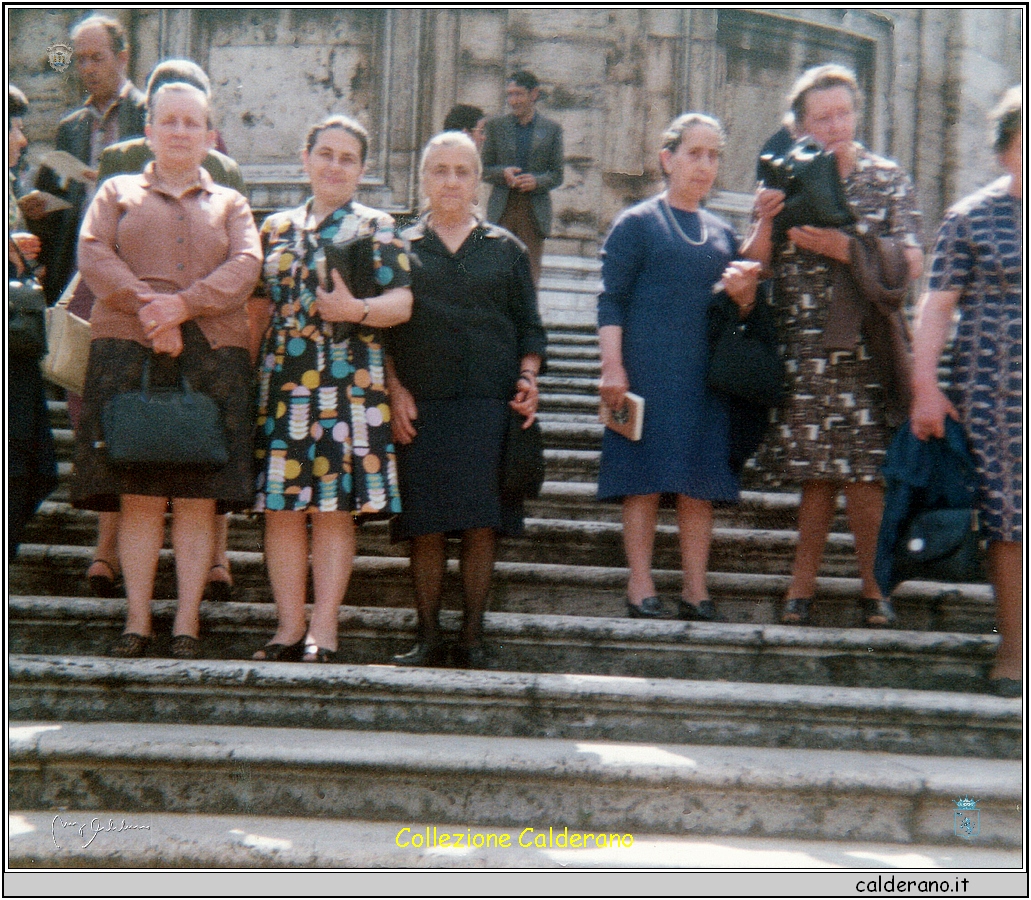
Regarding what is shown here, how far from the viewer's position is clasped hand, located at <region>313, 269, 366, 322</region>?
352 cm

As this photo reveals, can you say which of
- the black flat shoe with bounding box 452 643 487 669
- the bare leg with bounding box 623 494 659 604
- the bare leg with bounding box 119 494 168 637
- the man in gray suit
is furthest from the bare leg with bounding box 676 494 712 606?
the man in gray suit

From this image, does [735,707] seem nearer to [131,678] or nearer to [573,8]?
[131,678]

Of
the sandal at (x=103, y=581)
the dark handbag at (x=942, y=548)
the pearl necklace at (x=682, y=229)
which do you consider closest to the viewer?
the dark handbag at (x=942, y=548)

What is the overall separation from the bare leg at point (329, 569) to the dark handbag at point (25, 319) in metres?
1.04

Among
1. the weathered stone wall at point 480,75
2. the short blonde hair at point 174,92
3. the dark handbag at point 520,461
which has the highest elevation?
the weathered stone wall at point 480,75

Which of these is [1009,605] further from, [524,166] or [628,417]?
[524,166]

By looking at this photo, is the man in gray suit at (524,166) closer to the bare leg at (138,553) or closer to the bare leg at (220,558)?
the bare leg at (220,558)

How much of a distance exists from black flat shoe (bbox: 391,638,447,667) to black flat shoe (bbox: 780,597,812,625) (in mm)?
1128

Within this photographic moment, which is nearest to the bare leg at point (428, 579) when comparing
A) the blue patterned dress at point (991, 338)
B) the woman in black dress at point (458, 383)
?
the woman in black dress at point (458, 383)

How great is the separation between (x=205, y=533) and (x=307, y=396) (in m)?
0.52

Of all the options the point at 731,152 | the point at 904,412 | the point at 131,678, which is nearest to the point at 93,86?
the point at 131,678

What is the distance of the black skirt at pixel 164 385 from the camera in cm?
347

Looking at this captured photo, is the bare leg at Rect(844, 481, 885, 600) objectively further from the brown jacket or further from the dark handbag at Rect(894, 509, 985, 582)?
the dark handbag at Rect(894, 509, 985, 582)

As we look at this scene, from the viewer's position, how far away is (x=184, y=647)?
3.51 m
